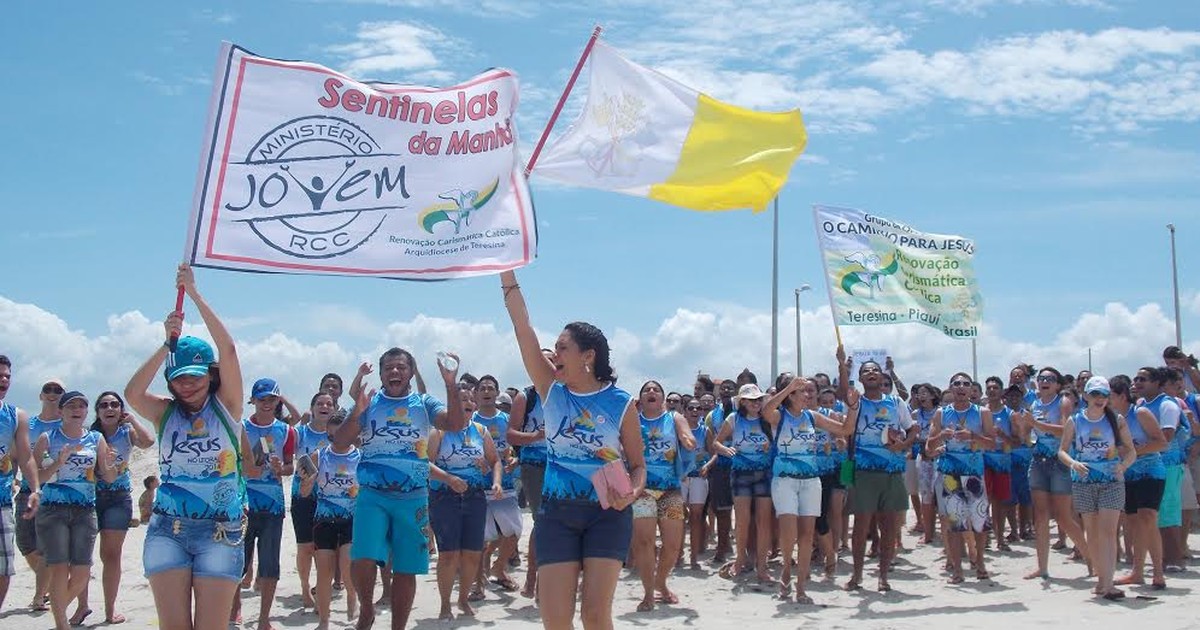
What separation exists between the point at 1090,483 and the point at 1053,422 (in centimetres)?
150

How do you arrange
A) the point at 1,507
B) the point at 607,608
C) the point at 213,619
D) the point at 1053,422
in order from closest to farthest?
the point at 213,619, the point at 607,608, the point at 1,507, the point at 1053,422

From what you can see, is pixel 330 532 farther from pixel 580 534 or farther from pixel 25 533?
pixel 580 534

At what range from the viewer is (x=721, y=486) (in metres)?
13.8

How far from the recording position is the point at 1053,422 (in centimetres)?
1170

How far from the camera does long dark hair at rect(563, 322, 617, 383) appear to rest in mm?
6387

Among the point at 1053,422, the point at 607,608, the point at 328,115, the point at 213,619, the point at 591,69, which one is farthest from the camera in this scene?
the point at 1053,422

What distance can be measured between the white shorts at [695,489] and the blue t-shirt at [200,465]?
8154 millimetres

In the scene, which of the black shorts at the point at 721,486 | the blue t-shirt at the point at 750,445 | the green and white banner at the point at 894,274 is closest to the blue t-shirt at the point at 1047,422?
the green and white banner at the point at 894,274

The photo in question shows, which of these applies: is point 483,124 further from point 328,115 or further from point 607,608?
point 607,608

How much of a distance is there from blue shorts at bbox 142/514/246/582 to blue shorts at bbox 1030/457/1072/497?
916 cm

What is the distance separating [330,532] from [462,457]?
1316 millimetres

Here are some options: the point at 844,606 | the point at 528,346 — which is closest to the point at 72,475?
the point at 528,346

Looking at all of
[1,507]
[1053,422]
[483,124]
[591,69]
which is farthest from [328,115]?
[1053,422]

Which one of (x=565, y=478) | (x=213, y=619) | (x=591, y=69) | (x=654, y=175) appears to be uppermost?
(x=591, y=69)
